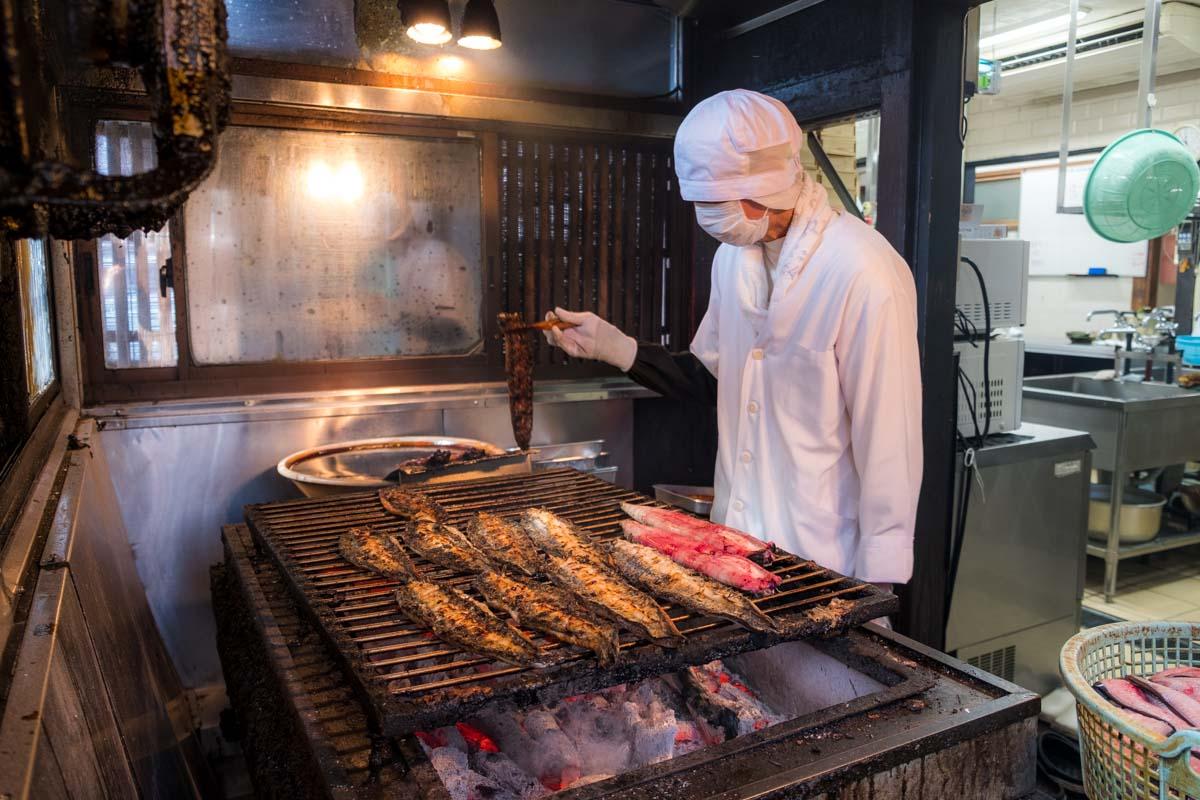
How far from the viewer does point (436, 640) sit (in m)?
1.79

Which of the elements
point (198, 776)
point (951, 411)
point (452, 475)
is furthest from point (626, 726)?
A: point (951, 411)

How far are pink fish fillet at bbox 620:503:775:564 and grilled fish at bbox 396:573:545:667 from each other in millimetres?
715

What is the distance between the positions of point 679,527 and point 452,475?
4.65 ft

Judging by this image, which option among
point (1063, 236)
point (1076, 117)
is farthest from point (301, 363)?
point (1063, 236)

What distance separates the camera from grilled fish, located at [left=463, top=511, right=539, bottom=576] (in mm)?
2247

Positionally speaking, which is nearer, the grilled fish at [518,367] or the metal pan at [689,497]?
the grilled fish at [518,367]

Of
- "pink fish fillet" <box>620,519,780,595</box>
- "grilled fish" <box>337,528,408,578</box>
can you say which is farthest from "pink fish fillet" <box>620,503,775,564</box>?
"grilled fish" <box>337,528,408,578</box>

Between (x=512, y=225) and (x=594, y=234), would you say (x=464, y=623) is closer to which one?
(x=512, y=225)

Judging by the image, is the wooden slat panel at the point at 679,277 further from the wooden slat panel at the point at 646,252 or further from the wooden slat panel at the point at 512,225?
the wooden slat panel at the point at 512,225

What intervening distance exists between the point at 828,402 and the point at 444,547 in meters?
1.46

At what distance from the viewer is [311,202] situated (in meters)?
4.31

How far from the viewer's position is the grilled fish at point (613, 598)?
174 cm

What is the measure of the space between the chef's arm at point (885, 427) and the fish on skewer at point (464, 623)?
4.94ft

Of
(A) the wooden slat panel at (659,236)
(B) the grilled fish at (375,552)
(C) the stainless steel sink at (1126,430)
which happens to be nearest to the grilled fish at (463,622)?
(B) the grilled fish at (375,552)
